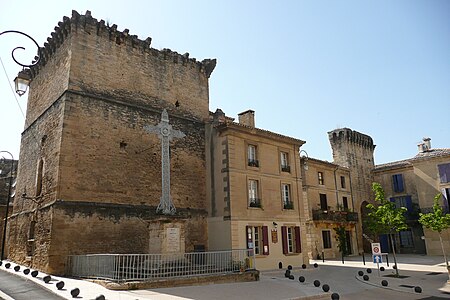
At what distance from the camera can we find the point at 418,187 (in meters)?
32.0

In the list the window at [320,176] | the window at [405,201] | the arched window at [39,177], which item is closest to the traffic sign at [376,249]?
the window at [320,176]

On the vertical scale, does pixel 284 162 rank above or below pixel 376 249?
above

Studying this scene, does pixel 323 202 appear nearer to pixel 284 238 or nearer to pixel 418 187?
pixel 418 187

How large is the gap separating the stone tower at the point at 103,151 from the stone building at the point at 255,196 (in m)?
1.20

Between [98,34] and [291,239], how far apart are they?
50.4ft

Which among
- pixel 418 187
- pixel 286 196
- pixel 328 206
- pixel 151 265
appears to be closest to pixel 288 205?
pixel 286 196

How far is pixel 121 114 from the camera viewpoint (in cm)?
1773

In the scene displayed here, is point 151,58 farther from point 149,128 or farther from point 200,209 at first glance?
point 200,209

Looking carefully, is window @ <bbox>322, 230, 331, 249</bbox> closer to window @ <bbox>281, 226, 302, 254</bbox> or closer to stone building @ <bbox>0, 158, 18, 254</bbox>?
window @ <bbox>281, 226, 302, 254</bbox>

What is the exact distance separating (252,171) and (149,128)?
755 cm

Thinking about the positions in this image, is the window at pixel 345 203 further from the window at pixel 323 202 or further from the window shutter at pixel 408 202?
the window shutter at pixel 408 202

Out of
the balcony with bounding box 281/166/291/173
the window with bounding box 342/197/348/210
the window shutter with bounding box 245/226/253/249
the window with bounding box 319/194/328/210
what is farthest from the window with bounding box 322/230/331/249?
the window shutter with bounding box 245/226/253/249

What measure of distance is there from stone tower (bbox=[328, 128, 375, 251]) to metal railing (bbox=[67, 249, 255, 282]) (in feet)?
72.6

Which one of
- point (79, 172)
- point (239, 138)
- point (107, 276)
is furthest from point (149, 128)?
point (239, 138)
